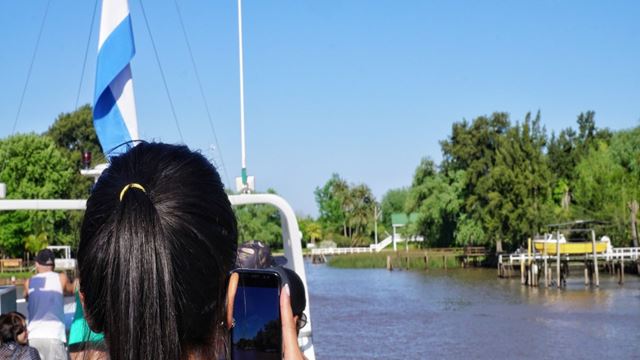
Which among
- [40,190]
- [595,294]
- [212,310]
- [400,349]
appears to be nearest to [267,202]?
[212,310]

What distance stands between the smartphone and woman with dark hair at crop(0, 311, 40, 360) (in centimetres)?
248

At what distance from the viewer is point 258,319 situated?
13.8 feet

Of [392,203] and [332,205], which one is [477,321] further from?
[392,203]

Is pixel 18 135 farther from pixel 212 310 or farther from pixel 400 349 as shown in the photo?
pixel 212 310

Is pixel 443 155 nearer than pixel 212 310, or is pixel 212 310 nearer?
pixel 212 310

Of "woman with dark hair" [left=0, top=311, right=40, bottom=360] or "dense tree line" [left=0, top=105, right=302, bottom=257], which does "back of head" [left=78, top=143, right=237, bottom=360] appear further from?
"dense tree line" [left=0, top=105, right=302, bottom=257]

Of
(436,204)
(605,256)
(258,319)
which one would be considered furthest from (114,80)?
(436,204)

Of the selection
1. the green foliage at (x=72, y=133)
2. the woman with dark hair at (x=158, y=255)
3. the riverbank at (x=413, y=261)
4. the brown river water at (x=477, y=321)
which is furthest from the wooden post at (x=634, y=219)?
the woman with dark hair at (x=158, y=255)

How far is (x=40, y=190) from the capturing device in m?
64.6

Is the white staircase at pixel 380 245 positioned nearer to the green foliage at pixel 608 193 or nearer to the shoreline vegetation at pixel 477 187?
the shoreline vegetation at pixel 477 187

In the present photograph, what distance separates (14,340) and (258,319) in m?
2.81

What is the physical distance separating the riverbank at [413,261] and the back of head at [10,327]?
73.0 metres

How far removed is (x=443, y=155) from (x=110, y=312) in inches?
3383

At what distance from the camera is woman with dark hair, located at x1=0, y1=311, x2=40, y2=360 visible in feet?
20.0
